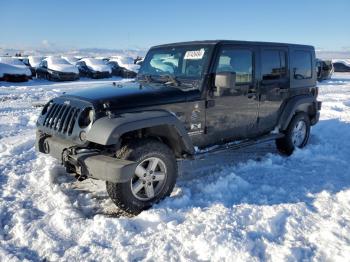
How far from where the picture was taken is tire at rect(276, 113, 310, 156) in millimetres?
6504

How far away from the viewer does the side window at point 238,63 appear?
5.05 metres

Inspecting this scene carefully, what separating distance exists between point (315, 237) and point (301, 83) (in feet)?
12.4

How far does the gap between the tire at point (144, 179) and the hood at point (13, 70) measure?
17.1m

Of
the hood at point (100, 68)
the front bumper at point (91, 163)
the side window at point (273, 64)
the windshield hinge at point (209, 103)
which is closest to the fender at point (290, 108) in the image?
the side window at point (273, 64)

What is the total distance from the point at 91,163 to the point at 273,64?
3560 millimetres

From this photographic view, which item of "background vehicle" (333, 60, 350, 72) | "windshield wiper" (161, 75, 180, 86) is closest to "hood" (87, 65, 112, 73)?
"windshield wiper" (161, 75, 180, 86)

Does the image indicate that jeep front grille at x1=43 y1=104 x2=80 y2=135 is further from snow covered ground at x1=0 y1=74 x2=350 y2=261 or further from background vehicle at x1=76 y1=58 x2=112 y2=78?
background vehicle at x1=76 y1=58 x2=112 y2=78

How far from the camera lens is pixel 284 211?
13.4 feet

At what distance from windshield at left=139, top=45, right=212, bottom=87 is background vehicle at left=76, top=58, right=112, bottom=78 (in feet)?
58.7

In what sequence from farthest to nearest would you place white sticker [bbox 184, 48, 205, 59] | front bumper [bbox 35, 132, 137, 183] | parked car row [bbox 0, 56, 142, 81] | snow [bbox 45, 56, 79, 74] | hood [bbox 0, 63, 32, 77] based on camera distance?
1. snow [bbox 45, 56, 79, 74]
2. parked car row [bbox 0, 56, 142, 81]
3. hood [bbox 0, 63, 32, 77]
4. white sticker [bbox 184, 48, 205, 59]
5. front bumper [bbox 35, 132, 137, 183]

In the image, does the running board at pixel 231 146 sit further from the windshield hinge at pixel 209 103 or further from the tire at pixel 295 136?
the windshield hinge at pixel 209 103

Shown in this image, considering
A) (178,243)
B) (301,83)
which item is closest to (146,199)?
(178,243)

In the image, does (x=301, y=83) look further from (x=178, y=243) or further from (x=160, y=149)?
(x=178, y=243)

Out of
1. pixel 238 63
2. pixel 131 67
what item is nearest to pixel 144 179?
pixel 238 63
